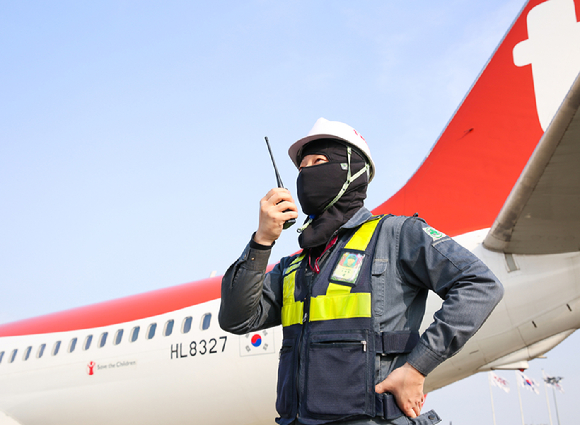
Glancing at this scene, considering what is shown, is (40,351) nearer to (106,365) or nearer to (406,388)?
(106,365)

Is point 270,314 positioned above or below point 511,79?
below

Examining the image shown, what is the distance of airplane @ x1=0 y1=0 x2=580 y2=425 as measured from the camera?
5.10 meters

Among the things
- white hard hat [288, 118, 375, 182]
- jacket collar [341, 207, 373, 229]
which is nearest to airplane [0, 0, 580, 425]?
white hard hat [288, 118, 375, 182]

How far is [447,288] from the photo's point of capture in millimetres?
2119

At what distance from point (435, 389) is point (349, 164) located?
4.76 meters

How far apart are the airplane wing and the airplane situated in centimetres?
2

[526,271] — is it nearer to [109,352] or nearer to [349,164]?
[349,164]

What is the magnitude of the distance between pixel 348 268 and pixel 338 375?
1.56 ft

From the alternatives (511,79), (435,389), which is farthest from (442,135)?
(435,389)

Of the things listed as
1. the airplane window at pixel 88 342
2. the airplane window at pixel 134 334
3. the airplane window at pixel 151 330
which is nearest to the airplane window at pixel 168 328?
the airplane window at pixel 151 330

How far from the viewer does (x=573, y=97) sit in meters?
3.24

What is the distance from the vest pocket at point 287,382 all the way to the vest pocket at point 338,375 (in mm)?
113

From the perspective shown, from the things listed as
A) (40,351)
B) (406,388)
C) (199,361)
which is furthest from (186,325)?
(406,388)

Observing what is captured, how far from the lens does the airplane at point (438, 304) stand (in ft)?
16.7
